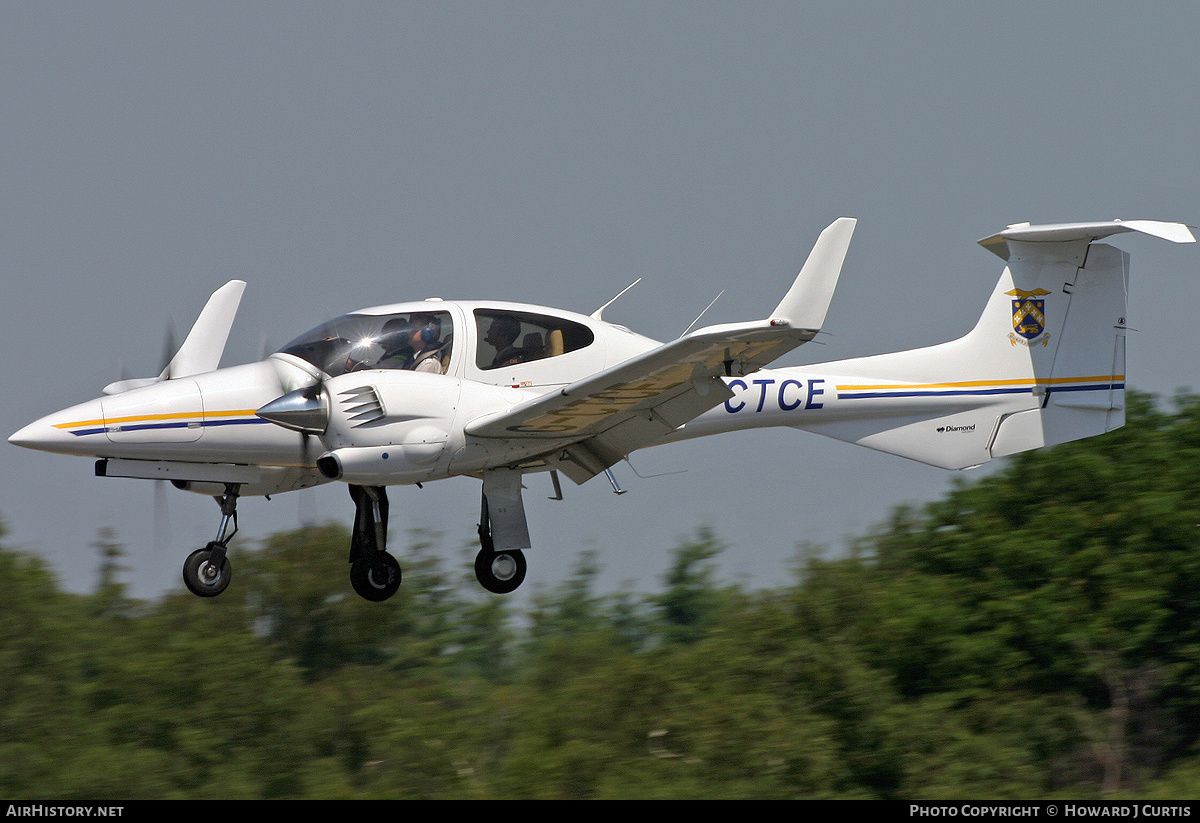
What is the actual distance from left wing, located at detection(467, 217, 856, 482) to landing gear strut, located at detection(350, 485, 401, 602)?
69.2 inches

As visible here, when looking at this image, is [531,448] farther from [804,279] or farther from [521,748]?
[521,748]

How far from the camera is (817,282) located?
9211 millimetres

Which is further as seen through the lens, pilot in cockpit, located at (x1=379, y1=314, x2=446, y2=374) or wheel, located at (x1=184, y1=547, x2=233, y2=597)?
wheel, located at (x1=184, y1=547, x2=233, y2=597)

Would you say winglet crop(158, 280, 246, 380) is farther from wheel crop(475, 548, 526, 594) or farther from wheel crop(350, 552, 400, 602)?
wheel crop(475, 548, 526, 594)

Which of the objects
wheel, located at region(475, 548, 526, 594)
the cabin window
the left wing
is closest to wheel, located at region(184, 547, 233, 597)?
wheel, located at region(475, 548, 526, 594)

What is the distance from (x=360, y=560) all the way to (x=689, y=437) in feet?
11.0

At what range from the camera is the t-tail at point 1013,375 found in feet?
42.5

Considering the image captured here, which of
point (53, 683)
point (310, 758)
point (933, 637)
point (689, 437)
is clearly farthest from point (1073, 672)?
point (53, 683)

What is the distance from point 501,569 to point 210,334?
422 centimetres

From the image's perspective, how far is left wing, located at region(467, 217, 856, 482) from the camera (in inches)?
362

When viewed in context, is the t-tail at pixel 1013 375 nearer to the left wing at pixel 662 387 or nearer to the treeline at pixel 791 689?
the left wing at pixel 662 387

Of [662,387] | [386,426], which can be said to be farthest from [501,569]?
[662,387]

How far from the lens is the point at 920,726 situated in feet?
63.6

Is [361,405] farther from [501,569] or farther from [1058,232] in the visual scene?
[1058,232]
